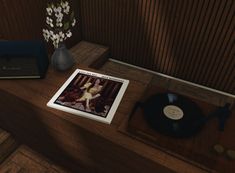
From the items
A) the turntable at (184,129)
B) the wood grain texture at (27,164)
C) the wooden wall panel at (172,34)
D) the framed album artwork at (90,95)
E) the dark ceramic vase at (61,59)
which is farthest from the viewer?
the wooden wall panel at (172,34)

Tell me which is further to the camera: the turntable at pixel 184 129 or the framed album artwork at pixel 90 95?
the framed album artwork at pixel 90 95

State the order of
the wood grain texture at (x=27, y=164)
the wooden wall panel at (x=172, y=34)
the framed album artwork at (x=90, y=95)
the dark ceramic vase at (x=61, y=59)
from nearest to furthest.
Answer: the framed album artwork at (x=90, y=95) < the dark ceramic vase at (x=61, y=59) < the wood grain texture at (x=27, y=164) < the wooden wall panel at (x=172, y=34)

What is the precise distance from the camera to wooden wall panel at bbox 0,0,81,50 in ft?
4.59

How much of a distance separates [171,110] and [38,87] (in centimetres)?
67

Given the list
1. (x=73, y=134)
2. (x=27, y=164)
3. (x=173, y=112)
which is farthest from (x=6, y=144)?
(x=173, y=112)

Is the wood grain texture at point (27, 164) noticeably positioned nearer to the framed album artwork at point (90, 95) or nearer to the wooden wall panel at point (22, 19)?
the framed album artwork at point (90, 95)

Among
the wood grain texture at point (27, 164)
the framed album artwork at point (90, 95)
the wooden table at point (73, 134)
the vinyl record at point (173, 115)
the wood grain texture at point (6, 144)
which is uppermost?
the vinyl record at point (173, 115)

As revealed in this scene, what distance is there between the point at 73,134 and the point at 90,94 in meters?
0.20

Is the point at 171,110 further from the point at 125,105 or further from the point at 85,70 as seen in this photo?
the point at 85,70

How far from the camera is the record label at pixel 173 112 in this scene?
85 cm

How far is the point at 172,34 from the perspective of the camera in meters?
1.79

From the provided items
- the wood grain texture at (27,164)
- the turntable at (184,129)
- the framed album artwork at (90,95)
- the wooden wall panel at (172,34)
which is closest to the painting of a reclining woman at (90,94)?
the framed album artwork at (90,95)

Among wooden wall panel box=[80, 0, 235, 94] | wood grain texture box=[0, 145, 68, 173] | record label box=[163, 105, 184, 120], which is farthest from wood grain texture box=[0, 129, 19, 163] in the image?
wooden wall panel box=[80, 0, 235, 94]

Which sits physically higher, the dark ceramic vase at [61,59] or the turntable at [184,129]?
the dark ceramic vase at [61,59]
